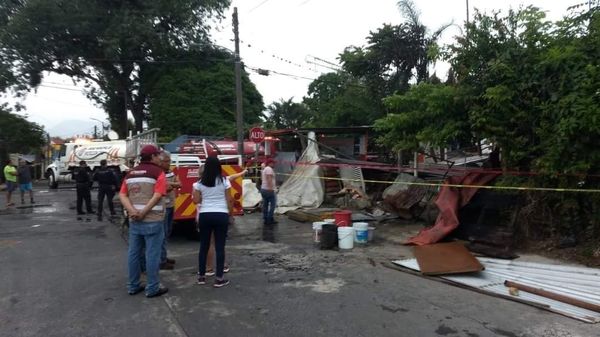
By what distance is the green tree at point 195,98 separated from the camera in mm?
33188

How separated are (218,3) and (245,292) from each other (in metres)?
32.6

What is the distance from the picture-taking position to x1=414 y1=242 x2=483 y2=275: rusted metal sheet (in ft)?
21.8

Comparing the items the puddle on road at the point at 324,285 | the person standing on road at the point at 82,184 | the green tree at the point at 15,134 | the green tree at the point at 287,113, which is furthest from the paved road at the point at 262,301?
the green tree at the point at 287,113

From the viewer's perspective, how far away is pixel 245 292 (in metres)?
6.16

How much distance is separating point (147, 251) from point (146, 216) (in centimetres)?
42

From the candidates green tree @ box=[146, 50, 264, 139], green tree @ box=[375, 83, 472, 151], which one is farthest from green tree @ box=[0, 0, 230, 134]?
green tree @ box=[375, 83, 472, 151]

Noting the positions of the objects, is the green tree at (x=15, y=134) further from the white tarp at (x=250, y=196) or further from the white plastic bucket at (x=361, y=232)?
the white plastic bucket at (x=361, y=232)

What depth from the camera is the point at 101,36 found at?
33.1m

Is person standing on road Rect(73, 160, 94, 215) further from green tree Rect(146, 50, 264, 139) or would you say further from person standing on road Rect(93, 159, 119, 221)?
green tree Rect(146, 50, 264, 139)

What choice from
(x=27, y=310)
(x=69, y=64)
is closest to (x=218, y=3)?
(x=69, y=64)

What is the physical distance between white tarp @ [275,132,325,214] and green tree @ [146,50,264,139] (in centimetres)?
1650

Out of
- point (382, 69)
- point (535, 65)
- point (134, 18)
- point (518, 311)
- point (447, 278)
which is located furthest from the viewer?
point (134, 18)

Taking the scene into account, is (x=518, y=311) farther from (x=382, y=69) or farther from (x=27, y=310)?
(x=382, y=69)

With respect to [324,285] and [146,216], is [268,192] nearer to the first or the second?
[324,285]
